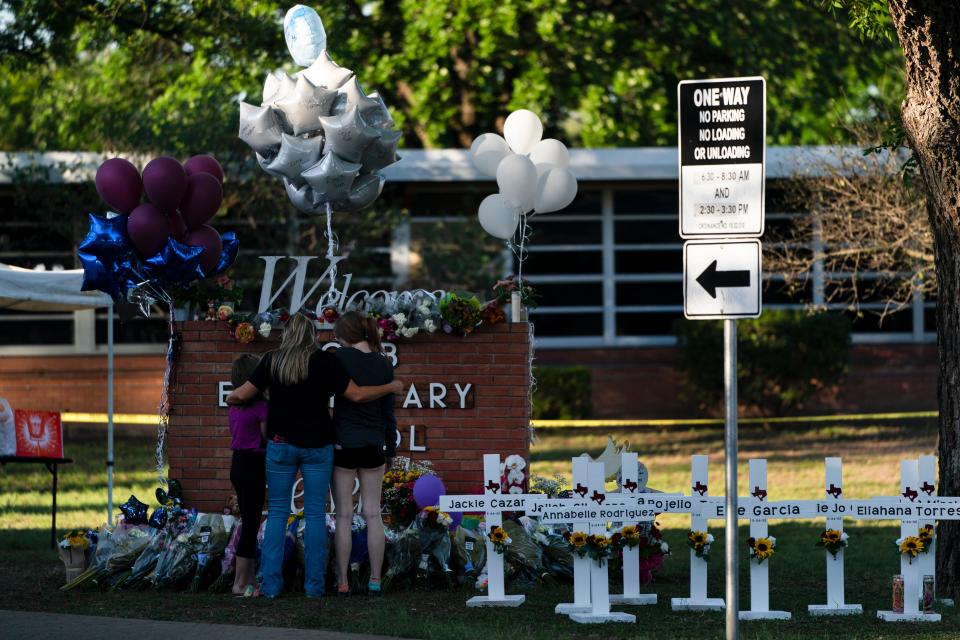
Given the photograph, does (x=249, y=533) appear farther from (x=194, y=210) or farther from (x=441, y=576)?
(x=194, y=210)

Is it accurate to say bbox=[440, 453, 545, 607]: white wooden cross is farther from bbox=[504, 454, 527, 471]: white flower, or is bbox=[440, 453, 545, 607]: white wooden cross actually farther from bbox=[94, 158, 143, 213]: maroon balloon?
bbox=[94, 158, 143, 213]: maroon balloon

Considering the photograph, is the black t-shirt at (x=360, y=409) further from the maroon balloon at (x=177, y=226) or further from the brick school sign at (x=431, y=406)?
the maroon balloon at (x=177, y=226)

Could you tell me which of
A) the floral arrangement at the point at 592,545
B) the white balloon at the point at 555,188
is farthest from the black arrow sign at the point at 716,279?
the white balloon at the point at 555,188

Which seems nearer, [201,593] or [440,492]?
Answer: [201,593]

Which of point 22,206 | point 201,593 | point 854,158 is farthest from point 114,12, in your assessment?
point 201,593

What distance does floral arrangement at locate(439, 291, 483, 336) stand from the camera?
408 inches

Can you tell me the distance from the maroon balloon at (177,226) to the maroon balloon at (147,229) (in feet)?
0.42

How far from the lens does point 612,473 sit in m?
9.93

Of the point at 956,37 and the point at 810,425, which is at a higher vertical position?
the point at 956,37

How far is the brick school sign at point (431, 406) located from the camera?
34.3 feet

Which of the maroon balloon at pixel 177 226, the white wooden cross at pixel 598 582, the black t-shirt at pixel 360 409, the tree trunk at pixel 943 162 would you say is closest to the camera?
the white wooden cross at pixel 598 582

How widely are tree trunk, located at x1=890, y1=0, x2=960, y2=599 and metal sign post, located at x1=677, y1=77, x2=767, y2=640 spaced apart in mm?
2496

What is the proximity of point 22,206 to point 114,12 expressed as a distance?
15.1 ft

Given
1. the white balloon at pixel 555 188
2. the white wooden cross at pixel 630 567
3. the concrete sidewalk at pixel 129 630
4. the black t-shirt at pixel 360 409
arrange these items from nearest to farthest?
the concrete sidewalk at pixel 129 630 → the white wooden cross at pixel 630 567 → the black t-shirt at pixel 360 409 → the white balloon at pixel 555 188
